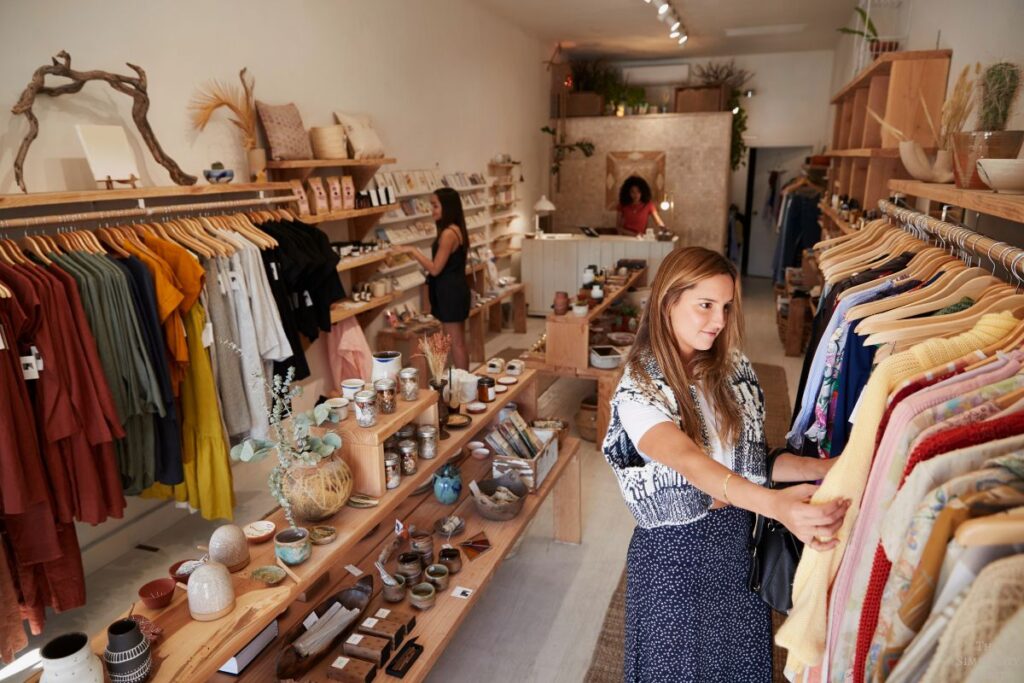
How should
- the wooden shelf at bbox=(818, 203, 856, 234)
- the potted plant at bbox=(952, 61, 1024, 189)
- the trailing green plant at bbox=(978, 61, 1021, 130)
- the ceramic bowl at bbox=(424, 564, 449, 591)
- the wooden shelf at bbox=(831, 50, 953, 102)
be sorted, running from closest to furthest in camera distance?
the potted plant at bbox=(952, 61, 1024, 189) < the trailing green plant at bbox=(978, 61, 1021, 130) < the ceramic bowl at bbox=(424, 564, 449, 591) < the wooden shelf at bbox=(831, 50, 953, 102) < the wooden shelf at bbox=(818, 203, 856, 234)

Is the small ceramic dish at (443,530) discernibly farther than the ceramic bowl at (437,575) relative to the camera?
Yes

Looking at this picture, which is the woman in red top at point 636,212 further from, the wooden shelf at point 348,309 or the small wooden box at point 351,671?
the small wooden box at point 351,671

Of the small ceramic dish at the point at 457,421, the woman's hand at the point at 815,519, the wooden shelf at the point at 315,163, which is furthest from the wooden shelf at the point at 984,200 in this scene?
the wooden shelf at the point at 315,163

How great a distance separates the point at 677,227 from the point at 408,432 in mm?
9094

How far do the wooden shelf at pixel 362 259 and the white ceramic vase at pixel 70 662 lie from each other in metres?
3.49

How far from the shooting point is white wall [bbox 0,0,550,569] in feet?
9.97

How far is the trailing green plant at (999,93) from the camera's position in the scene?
222cm

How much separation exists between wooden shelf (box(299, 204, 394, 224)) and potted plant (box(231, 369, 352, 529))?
110 inches

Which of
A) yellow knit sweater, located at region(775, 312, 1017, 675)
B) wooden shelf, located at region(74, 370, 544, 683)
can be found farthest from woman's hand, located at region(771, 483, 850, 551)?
wooden shelf, located at region(74, 370, 544, 683)

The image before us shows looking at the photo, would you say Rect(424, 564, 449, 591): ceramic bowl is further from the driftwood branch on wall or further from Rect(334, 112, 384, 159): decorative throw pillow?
Rect(334, 112, 384, 159): decorative throw pillow

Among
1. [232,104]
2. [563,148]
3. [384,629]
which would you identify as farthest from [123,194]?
[563,148]

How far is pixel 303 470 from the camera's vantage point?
1.94m

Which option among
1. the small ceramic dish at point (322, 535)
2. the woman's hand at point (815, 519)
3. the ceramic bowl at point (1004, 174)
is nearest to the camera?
the woman's hand at point (815, 519)

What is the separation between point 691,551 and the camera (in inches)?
Answer: 69.6
